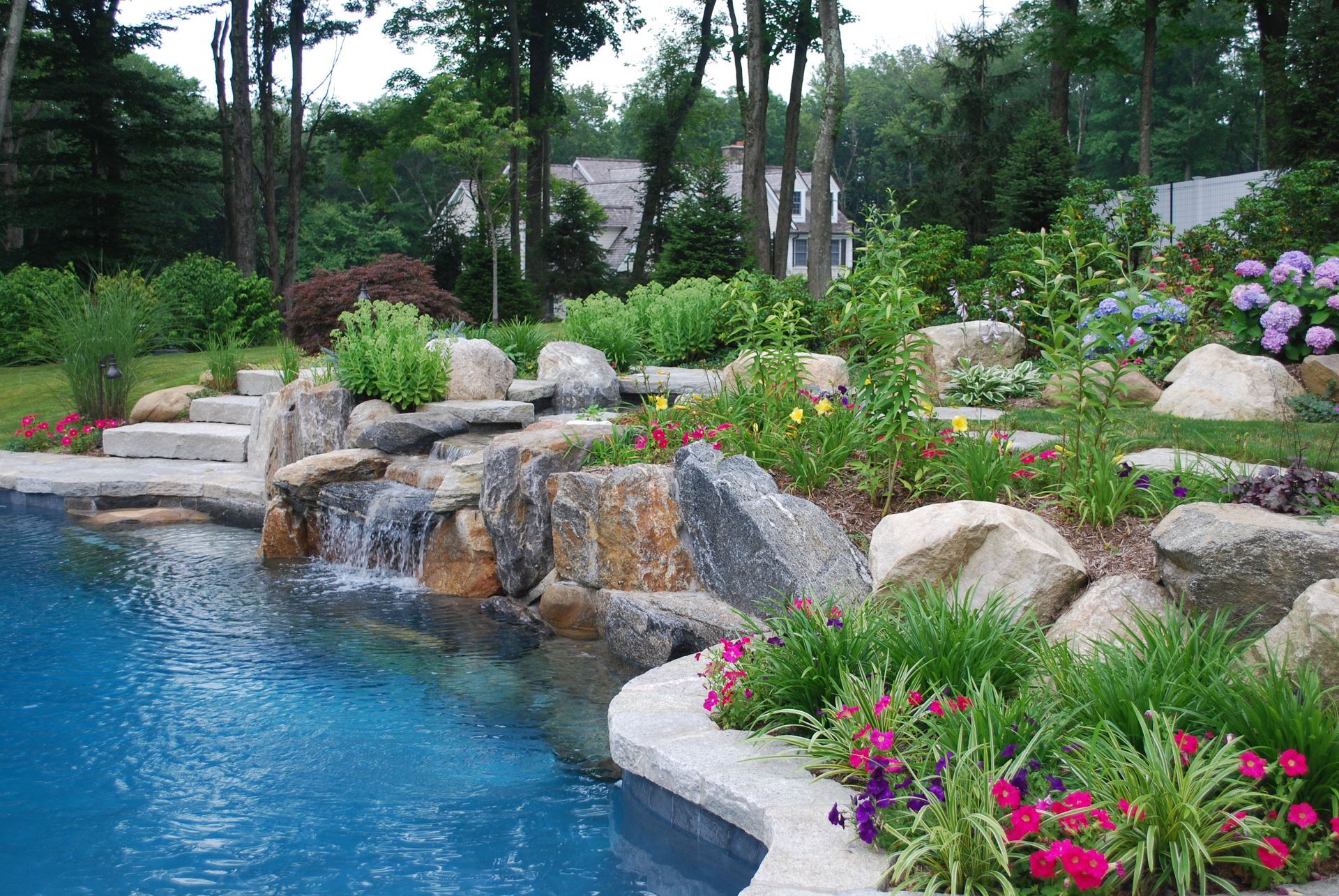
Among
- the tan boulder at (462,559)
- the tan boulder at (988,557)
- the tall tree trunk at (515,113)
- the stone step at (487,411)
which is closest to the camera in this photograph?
the tan boulder at (988,557)

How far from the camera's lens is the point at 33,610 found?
257 inches

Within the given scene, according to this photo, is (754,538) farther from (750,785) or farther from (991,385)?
(991,385)

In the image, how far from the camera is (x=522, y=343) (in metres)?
10.7

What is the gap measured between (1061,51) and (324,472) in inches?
664

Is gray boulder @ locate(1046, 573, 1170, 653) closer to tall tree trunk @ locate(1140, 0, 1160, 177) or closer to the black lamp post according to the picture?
the black lamp post

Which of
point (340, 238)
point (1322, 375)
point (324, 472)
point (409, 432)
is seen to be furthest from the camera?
point (340, 238)

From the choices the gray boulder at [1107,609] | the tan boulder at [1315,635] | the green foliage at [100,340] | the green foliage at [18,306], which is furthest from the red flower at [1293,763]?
the green foliage at [18,306]

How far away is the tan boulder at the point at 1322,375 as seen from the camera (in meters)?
7.26

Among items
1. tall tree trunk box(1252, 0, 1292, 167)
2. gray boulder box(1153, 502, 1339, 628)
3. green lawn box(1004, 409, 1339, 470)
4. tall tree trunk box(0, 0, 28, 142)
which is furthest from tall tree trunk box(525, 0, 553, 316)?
gray boulder box(1153, 502, 1339, 628)

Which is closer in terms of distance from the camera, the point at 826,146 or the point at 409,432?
the point at 409,432

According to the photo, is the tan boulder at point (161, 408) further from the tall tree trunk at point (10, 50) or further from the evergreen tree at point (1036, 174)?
the evergreen tree at point (1036, 174)

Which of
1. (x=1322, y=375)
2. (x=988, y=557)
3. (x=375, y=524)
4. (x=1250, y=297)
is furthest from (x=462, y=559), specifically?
(x=1250, y=297)

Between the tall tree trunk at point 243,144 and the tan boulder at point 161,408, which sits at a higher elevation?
the tall tree trunk at point 243,144

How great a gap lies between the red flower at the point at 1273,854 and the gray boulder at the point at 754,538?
2105 mm
